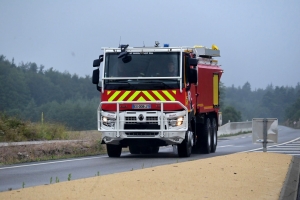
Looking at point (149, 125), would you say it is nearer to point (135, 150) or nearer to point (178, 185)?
point (135, 150)

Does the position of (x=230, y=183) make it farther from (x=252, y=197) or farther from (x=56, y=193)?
(x=56, y=193)

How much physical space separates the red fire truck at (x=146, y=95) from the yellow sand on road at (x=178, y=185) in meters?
4.44

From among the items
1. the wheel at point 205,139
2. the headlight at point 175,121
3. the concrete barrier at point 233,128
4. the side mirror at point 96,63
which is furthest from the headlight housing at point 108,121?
the concrete barrier at point 233,128

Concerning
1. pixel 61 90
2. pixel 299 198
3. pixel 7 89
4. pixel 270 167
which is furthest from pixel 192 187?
pixel 61 90

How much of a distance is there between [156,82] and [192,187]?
894cm

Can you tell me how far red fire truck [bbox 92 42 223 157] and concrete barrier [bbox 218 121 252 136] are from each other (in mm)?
27586

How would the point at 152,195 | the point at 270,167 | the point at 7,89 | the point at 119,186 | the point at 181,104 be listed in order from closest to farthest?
the point at 152,195, the point at 119,186, the point at 270,167, the point at 181,104, the point at 7,89

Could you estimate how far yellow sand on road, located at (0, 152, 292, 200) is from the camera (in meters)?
10.3

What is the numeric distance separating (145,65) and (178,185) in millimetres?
9227

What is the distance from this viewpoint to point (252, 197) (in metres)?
10.7

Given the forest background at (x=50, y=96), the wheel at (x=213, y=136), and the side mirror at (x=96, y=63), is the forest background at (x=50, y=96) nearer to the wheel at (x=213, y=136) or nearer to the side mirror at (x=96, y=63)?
the wheel at (x=213, y=136)

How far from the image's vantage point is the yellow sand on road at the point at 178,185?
1034 cm

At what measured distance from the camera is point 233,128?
51875mm

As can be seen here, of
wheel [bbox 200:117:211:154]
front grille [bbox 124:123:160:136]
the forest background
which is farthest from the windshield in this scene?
the forest background
